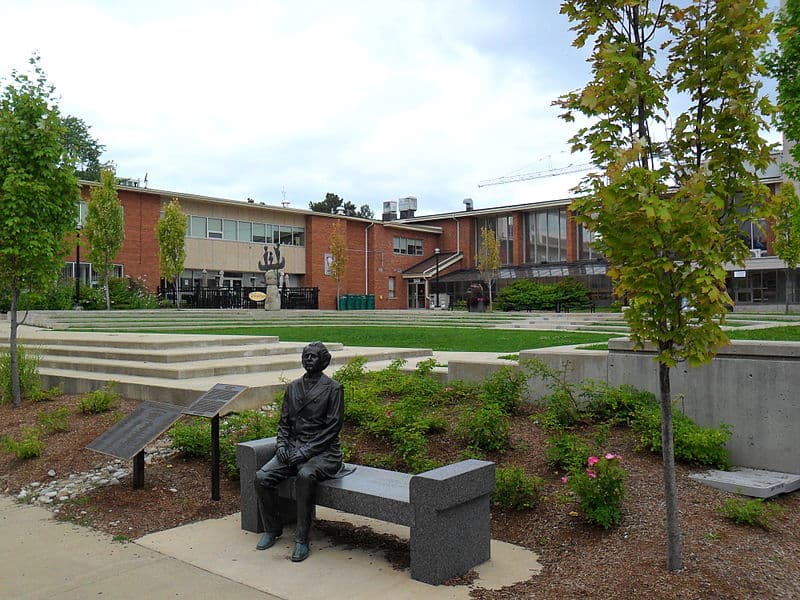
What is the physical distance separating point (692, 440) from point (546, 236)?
50.5 m

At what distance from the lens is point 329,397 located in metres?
5.65

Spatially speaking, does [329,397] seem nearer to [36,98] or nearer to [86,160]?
[36,98]

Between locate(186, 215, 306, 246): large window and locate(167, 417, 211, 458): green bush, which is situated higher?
locate(186, 215, 306, 246): large window

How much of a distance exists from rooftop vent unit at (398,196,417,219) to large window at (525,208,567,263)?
1279 cm

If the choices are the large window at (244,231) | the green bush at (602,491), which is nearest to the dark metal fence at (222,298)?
the large window at (244,231)

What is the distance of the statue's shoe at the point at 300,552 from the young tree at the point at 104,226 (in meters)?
30.8

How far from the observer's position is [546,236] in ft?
183

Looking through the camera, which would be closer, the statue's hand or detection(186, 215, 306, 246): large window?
the statue's hand

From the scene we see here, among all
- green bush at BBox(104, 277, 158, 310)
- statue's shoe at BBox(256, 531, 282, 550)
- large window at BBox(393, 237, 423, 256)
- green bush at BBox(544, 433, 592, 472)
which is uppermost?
large window at BBox(393, 237, 423, 256)

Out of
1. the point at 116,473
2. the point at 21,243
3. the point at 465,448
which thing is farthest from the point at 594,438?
the point at 21,243

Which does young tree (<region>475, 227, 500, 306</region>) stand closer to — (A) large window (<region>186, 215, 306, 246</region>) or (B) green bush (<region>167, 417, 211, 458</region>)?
(A) large window (<region>186, 215, 306, 246</region>)

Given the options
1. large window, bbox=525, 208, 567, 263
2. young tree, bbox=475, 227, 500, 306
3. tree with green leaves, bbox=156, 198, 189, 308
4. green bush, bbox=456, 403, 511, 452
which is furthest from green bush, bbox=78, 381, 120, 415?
large window, bbox=525, 208, 567, 263

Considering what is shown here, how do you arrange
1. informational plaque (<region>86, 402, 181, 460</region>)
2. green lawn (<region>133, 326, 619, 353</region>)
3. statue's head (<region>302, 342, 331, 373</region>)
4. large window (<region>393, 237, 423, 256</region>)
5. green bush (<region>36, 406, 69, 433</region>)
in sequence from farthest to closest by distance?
large window (<region>393, 237, 423, 256</region>), green lawn (<region>133, 326, 619, 353</region>), green bush (<region>36, 406, 69, 433</region>), informational plaque (<region>86, 402, 181, 460</region>), statue's head (<region>302, 342, 331, 373</region>)

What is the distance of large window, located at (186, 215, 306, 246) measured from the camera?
45.0 m
